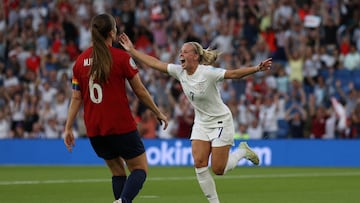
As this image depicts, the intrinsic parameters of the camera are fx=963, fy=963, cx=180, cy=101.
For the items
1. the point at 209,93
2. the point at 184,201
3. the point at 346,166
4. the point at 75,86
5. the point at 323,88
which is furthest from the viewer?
the point at 323,88

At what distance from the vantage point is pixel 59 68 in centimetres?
2952

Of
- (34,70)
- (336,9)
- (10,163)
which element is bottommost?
(10,163)

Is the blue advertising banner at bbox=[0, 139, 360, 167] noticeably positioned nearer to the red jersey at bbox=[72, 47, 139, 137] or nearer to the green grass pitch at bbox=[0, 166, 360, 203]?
the green grass pitch at bbox=[0, 166, 360, 203]

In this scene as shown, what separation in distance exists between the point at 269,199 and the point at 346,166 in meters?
10.7

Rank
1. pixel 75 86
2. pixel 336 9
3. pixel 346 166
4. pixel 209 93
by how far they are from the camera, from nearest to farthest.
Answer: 1. pixel 75 86
2. pixel 209 93
3. pixel 346 166
4. pixel 336 9

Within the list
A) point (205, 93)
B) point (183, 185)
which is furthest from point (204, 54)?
point (183, 185)

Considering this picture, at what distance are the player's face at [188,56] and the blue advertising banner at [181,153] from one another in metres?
13.3

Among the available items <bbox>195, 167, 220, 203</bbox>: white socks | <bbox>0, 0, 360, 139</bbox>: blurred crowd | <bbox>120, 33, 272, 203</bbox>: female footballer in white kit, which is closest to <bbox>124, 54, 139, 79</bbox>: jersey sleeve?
<bbox>120, 33, 272, 203</bbox>: female footballer in white kit

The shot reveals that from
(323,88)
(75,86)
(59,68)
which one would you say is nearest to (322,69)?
(323,88)

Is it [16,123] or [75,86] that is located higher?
[75,86]

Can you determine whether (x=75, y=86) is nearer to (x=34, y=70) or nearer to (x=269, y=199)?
(x=269, y=199)

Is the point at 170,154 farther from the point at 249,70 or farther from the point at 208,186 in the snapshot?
the point at 249,70

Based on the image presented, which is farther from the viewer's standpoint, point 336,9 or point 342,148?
point 336,9

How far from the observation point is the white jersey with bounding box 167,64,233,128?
1248 centimetres
